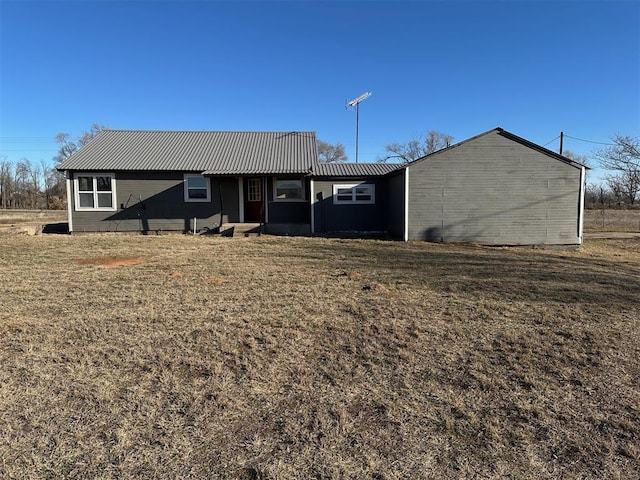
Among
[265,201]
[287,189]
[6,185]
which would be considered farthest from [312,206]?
[6,185]

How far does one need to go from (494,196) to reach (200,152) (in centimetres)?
1104

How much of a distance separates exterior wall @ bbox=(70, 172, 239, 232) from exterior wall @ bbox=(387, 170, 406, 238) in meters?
6.16

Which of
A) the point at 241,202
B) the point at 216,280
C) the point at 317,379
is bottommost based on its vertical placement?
the point at 317,379

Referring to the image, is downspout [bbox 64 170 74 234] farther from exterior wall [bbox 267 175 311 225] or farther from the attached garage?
the attached garage

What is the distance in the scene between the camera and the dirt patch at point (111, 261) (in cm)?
873

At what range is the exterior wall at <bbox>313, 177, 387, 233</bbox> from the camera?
15.0m

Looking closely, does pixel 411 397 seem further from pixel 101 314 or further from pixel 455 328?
pixel 101 314

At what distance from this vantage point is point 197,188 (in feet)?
51.4

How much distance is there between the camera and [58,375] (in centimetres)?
329

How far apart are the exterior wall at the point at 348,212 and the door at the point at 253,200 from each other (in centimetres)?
239

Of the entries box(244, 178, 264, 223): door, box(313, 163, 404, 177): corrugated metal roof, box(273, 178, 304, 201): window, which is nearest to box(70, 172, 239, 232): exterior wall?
box(244, 178, 264, 223): door

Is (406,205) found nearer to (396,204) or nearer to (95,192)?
(396,204)

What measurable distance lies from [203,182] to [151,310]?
36.7 feet

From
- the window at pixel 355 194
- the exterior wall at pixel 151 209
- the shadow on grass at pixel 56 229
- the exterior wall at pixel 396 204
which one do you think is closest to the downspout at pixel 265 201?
the exterior wall at pixel 151 209
